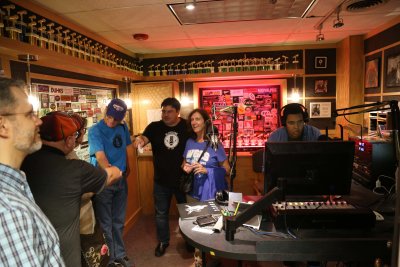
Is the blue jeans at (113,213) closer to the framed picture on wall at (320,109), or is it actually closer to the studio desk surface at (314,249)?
the studio desk surface at (314,249)

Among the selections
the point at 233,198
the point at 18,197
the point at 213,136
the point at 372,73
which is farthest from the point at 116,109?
the point at 372,73

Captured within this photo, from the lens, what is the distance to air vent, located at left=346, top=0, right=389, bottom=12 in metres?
2.46

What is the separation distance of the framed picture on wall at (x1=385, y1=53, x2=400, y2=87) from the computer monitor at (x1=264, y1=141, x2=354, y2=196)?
212 centimetres

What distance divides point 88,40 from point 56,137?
1.98 m

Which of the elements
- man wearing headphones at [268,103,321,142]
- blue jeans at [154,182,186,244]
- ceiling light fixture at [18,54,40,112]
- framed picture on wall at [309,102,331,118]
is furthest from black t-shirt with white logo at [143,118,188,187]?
framed picture on wall at [309,102,331,118]

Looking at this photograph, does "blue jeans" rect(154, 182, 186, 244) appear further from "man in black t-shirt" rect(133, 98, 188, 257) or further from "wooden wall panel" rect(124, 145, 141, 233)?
"wooden wall panel" rect(124, 145, 141, 233)

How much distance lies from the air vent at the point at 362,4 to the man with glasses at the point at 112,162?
2377mm

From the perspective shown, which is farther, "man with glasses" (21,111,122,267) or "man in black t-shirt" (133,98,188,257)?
"man in black t-shirt" (133,98,188,257)

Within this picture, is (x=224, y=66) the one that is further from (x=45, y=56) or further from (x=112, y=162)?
(x=45, y=56)

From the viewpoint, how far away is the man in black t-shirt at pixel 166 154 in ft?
10.4

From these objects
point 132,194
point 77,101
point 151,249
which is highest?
point 77,101

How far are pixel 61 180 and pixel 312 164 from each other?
1390 mm

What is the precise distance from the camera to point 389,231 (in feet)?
5.23

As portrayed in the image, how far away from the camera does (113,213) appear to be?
299 centimetres
